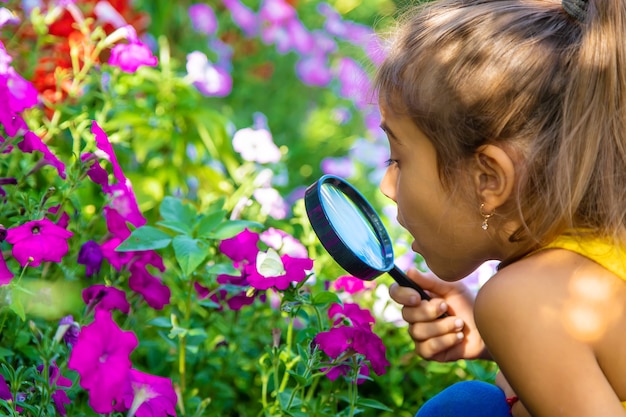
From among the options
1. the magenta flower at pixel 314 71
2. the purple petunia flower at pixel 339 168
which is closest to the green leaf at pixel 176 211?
the purple petunia flower at pixel 339 168

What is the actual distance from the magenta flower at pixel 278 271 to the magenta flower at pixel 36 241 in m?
0.33

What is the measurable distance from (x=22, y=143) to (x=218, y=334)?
732 millimetres

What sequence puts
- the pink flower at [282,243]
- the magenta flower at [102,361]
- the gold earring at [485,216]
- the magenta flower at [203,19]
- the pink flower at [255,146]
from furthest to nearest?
the magenta flower at [203,19], the pink flower at [255,146], the pink flower at [282,243], the gold earring at [485,216], the magenta flower at [102,361]

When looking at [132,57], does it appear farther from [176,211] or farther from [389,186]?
[389,186]

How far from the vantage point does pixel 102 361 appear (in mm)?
1243

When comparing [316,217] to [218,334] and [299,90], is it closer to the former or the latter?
[218,334]

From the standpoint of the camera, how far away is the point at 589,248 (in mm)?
1389

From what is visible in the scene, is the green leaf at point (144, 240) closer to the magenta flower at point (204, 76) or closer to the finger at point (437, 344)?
the finger at point (437, 344)

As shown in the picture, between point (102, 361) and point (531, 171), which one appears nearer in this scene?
point (102, 361)

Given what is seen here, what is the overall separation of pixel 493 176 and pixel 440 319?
0.39 meters

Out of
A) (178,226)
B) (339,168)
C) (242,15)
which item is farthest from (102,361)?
(242,15)

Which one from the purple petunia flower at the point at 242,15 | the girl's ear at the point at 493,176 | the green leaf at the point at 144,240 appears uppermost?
the girl's ear at the point at 493,176

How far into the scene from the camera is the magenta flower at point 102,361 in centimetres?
121

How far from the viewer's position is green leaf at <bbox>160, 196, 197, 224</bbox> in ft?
5.68
